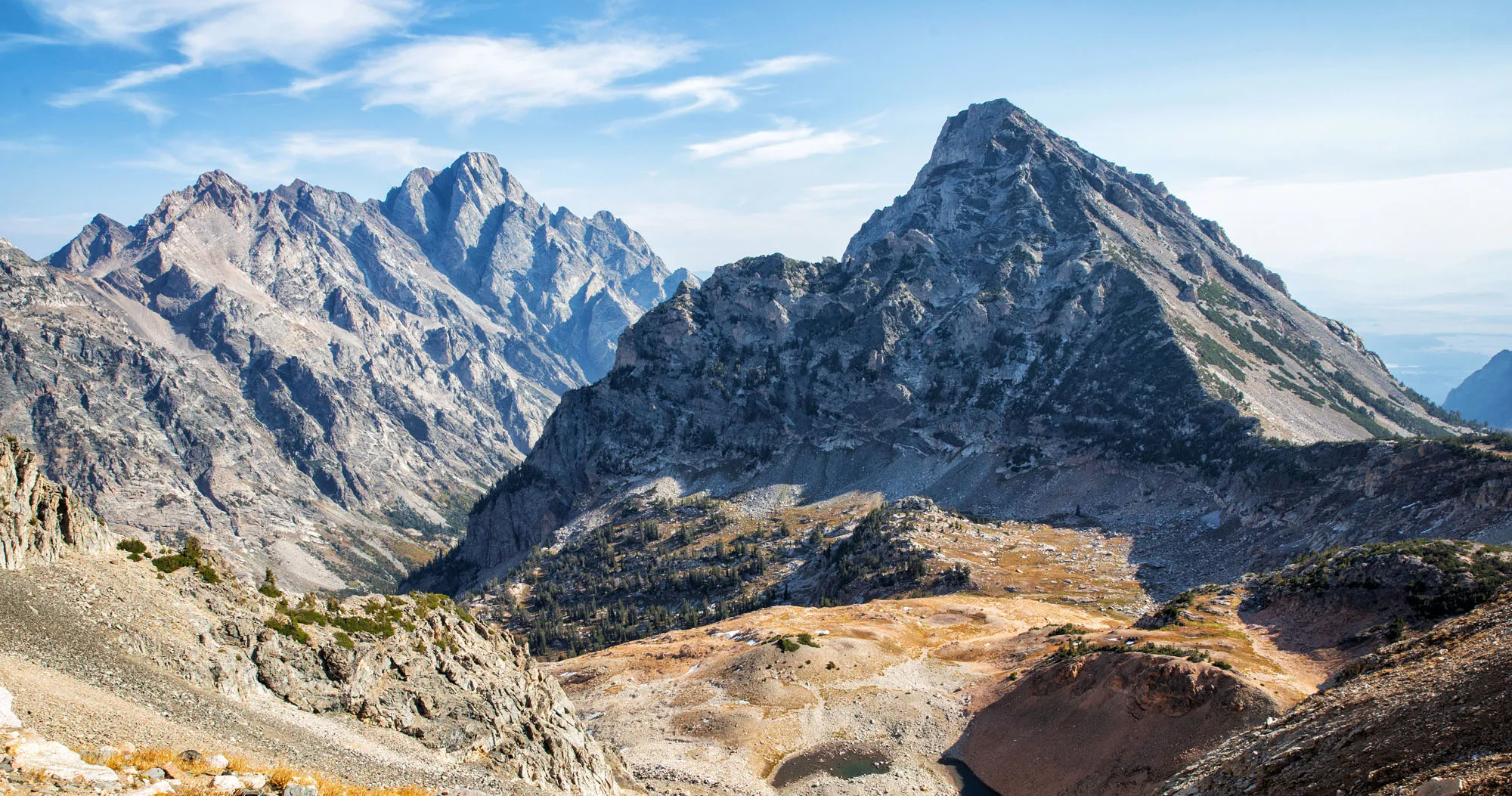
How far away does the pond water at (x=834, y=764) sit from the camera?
66625mm

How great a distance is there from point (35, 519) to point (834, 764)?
Result: 56.2m

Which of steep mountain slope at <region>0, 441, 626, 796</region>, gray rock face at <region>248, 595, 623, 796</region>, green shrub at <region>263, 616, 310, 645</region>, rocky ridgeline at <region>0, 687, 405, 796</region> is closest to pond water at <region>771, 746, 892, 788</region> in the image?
gray rock face at <region>248, 595, 623, 796</region>

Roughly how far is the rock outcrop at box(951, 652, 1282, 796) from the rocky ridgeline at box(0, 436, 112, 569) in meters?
57.3

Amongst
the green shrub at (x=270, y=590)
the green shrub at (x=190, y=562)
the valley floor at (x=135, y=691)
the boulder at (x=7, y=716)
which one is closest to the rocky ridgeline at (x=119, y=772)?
the boulder at (x=7, y=716)

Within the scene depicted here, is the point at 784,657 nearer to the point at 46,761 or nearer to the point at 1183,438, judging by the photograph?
the point at 46,761

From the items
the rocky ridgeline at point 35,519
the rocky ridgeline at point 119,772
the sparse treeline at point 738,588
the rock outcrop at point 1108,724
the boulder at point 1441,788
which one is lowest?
the sparse treeline at point 738,588

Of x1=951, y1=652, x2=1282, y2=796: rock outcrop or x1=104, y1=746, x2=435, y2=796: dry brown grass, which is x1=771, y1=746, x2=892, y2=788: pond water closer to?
x1=951, y1=652, x2=1282, y2=796: rock outcrop

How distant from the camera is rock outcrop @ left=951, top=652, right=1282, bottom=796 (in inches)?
2088

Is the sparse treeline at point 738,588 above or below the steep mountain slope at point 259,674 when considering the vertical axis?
below

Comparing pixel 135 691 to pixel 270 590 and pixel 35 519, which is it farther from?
pixel 270 590

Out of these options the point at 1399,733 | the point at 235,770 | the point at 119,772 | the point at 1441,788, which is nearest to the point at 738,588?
the point at 1399,733

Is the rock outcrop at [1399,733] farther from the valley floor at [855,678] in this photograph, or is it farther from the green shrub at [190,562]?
the green shrub at [190,562]

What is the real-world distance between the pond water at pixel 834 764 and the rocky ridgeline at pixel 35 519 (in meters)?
50.0

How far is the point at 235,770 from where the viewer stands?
2672 cm
